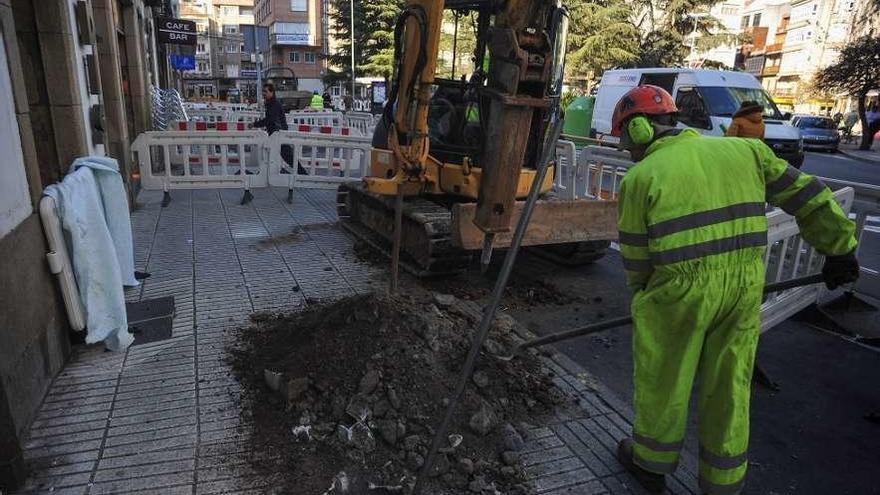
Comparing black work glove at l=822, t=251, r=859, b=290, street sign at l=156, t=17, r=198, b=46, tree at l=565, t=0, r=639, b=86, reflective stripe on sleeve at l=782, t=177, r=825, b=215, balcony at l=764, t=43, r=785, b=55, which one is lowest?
black work glove at l=822, t=251, r=859, b=290

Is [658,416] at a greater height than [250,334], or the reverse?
[658,416]

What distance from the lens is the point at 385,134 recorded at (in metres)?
7.04

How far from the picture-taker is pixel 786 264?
5.43m

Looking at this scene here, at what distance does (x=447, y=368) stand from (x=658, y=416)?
4.58 feet

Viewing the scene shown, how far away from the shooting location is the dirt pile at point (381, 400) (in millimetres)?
2941

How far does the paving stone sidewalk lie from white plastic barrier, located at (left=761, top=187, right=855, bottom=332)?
180cm

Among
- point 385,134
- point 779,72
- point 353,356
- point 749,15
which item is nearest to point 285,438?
point 353,356

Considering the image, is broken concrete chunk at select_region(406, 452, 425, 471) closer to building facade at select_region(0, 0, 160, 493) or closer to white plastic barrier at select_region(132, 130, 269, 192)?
building facade at select_region(0, 0, 160, 493)

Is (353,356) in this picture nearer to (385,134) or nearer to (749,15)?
(385,134)

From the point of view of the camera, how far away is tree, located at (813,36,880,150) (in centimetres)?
2669

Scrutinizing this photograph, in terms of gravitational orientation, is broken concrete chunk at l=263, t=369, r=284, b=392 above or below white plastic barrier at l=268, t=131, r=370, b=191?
below

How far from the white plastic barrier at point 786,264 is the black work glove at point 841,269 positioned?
1174 mm

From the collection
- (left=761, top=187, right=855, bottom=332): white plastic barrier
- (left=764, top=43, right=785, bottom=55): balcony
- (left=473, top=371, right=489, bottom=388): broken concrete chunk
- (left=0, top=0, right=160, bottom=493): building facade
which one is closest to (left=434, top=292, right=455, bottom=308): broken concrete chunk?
(left=473, top=371, right=489, bottom=388): broken concrete chunk

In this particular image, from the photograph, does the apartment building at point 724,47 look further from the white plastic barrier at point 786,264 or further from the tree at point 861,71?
the white plastic barrier at point 786,264
